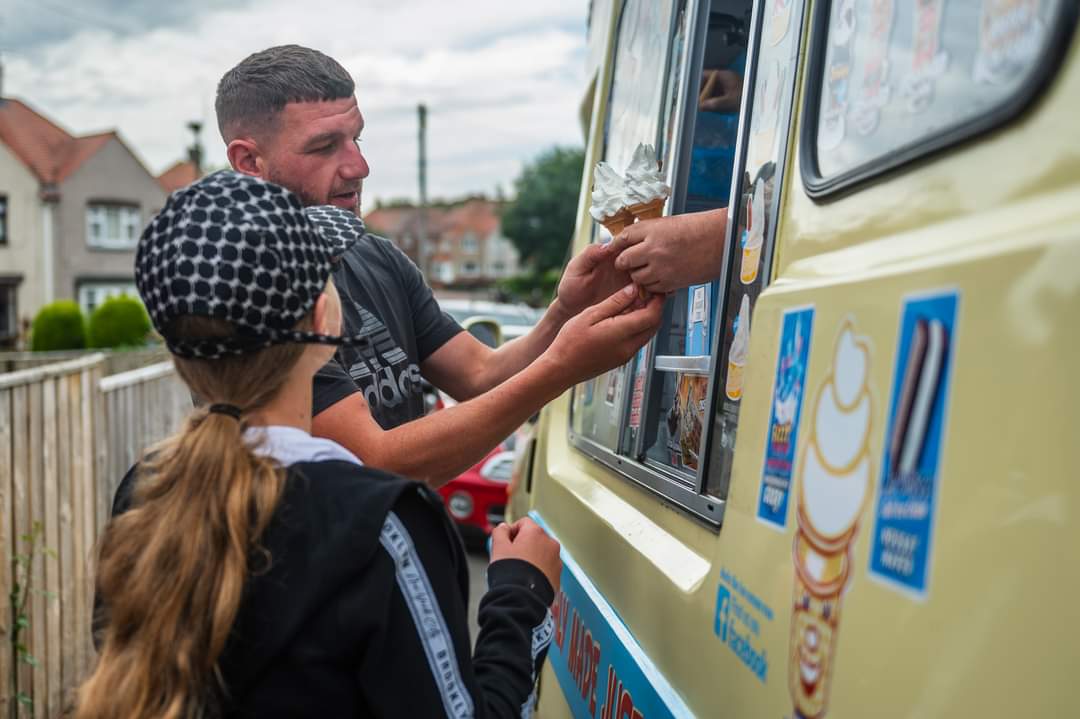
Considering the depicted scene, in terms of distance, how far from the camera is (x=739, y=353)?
1.69m

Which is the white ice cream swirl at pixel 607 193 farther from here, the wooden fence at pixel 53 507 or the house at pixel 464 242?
the house at pixel 464 242

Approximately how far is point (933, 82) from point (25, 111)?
4587 centimetres

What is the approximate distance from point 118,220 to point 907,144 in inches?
1725

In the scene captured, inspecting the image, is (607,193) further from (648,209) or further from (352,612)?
(352,612)

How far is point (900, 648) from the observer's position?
97 cm

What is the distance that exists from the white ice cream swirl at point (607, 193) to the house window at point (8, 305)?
39297 millimetres

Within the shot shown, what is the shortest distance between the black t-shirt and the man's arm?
0.30 feet

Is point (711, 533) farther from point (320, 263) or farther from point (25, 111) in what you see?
point (25, 111)

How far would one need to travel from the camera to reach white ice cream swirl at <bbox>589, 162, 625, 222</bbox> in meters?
2.06

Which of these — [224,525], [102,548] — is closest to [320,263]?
[224,525]

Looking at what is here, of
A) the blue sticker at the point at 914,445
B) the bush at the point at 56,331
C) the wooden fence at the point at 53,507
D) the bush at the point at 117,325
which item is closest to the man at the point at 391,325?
the blue sticker at the point at 914,445

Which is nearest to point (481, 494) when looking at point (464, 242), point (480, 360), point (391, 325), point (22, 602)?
point (22, 602)

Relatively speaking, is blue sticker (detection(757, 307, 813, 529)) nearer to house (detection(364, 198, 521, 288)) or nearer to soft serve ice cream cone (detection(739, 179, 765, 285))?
soft serve ice cream cone (detection(739, 179, 765, 285))

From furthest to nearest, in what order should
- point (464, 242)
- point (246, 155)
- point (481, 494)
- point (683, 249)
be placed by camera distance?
point (464, 242) → point (481, 494) → point (246, 155) → point (683, 249)
